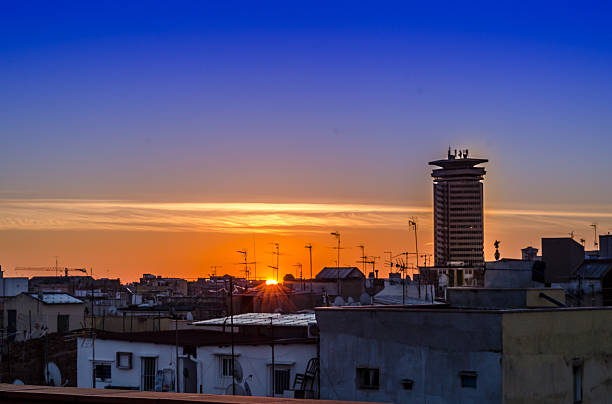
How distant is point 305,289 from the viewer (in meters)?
84.1

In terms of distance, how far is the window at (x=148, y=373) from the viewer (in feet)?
110

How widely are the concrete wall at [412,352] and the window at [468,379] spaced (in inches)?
3.9

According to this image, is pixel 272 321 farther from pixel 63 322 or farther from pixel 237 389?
pixel 63 322

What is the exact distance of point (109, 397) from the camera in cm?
934

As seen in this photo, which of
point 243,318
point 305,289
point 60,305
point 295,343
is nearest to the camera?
point 295,343

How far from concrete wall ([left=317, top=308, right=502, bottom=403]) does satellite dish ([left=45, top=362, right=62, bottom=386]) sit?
691 inches

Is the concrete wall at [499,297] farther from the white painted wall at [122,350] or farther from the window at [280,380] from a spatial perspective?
the white painted wall at [122,350]

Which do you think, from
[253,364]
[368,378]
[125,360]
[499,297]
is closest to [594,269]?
[499,297]

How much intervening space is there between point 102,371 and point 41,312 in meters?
28.3

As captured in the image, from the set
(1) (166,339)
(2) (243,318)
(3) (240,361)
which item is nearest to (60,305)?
(2) (243,318)

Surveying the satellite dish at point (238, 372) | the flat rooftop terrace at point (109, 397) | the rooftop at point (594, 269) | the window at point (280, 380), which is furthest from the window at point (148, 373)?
the rooftop at point (594, 269)

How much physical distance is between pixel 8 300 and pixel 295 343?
39.0 meters

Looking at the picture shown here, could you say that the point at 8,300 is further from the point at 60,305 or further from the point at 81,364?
the point at 81,364

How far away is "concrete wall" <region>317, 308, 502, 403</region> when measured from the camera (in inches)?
922
